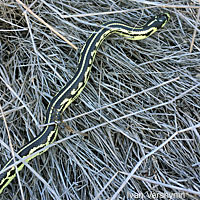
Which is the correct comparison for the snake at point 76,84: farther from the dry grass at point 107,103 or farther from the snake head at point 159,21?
the dry grass at point 107,103

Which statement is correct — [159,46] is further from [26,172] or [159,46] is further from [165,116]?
[26,172]

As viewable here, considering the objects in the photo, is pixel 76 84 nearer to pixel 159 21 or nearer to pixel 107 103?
pixel 107 103

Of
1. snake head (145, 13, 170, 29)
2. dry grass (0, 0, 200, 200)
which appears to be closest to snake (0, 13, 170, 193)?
snake head (145, 13, 170, 29)

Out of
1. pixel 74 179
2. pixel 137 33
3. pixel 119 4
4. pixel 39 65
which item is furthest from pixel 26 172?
pixel 119 4

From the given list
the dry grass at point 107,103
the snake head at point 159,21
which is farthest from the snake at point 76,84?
the dry grass at point 107,103

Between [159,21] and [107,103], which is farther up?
[159,21]

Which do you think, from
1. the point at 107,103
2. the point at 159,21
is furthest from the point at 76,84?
the point at 159,21

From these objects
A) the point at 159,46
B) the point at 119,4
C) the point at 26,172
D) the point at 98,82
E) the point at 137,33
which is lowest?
the point at 26,172
